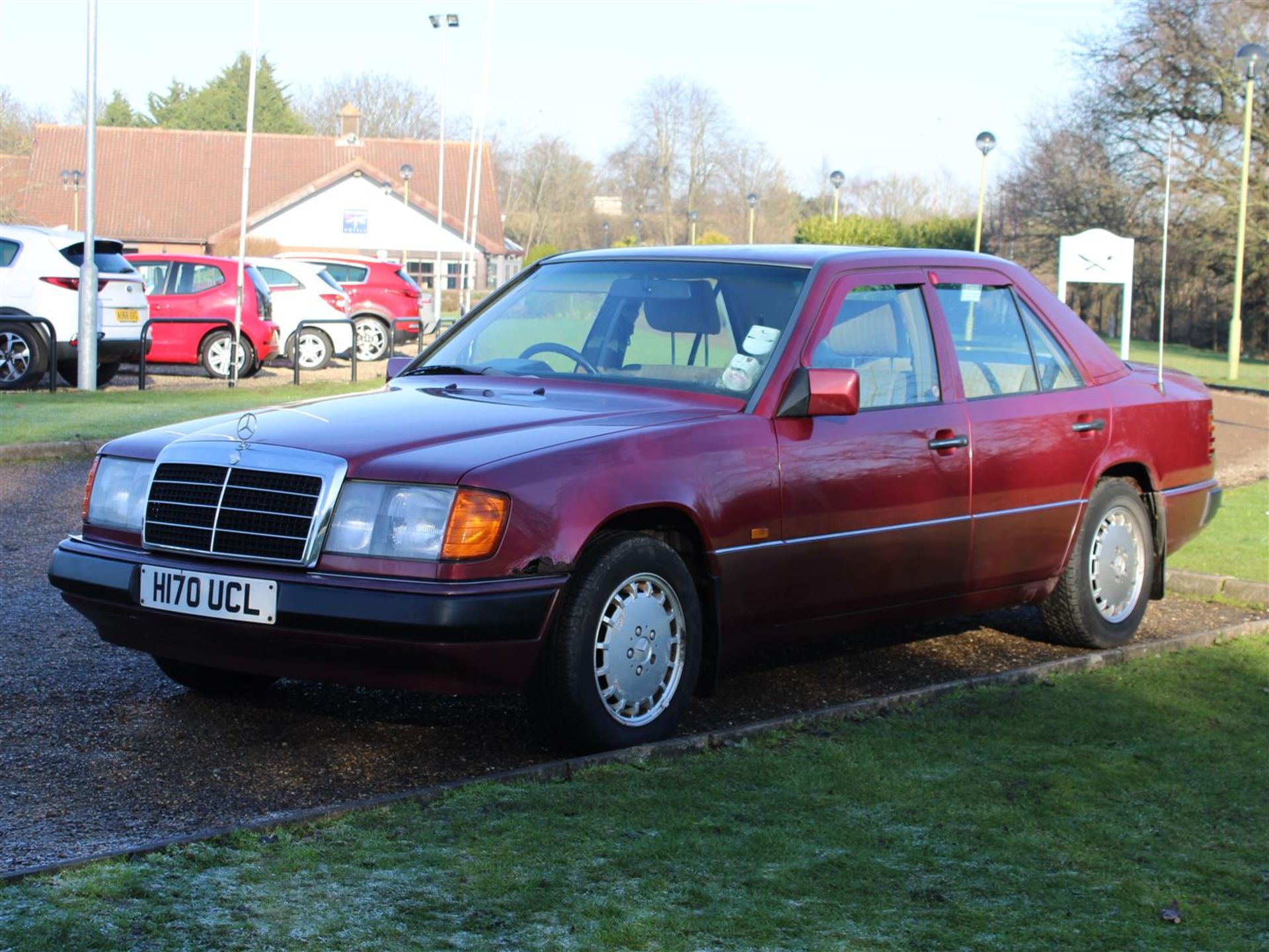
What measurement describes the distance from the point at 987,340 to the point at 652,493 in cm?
235

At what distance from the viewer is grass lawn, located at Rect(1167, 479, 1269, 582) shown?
31.0 feet

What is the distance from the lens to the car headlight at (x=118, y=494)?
17.9 feet

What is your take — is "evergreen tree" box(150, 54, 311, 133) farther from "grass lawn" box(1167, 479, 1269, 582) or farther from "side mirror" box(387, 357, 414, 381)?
"side mirror" box(387, 357, 414, 381)

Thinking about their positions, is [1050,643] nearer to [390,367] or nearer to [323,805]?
[390,367]

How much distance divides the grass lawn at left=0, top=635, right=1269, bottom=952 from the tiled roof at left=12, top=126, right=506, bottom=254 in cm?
6942

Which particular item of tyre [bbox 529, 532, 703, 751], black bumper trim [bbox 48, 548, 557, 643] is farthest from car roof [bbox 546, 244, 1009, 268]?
black bumper trim [bbox 48, 548, 557, 643]

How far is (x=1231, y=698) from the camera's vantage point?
254 inches

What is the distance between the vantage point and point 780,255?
6.58 metres

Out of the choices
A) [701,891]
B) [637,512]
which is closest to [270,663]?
[637,512]

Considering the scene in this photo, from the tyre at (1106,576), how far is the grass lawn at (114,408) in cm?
831

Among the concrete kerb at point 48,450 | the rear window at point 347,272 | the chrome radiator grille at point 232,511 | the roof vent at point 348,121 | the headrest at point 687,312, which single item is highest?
the roof vent at point 348,121

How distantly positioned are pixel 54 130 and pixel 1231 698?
81.7m

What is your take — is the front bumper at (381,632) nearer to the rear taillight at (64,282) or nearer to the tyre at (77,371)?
the rear taillight at (64,282)

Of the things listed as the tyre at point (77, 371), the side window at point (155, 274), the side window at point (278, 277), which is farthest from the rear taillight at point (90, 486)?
the side window at point (278, 277)
